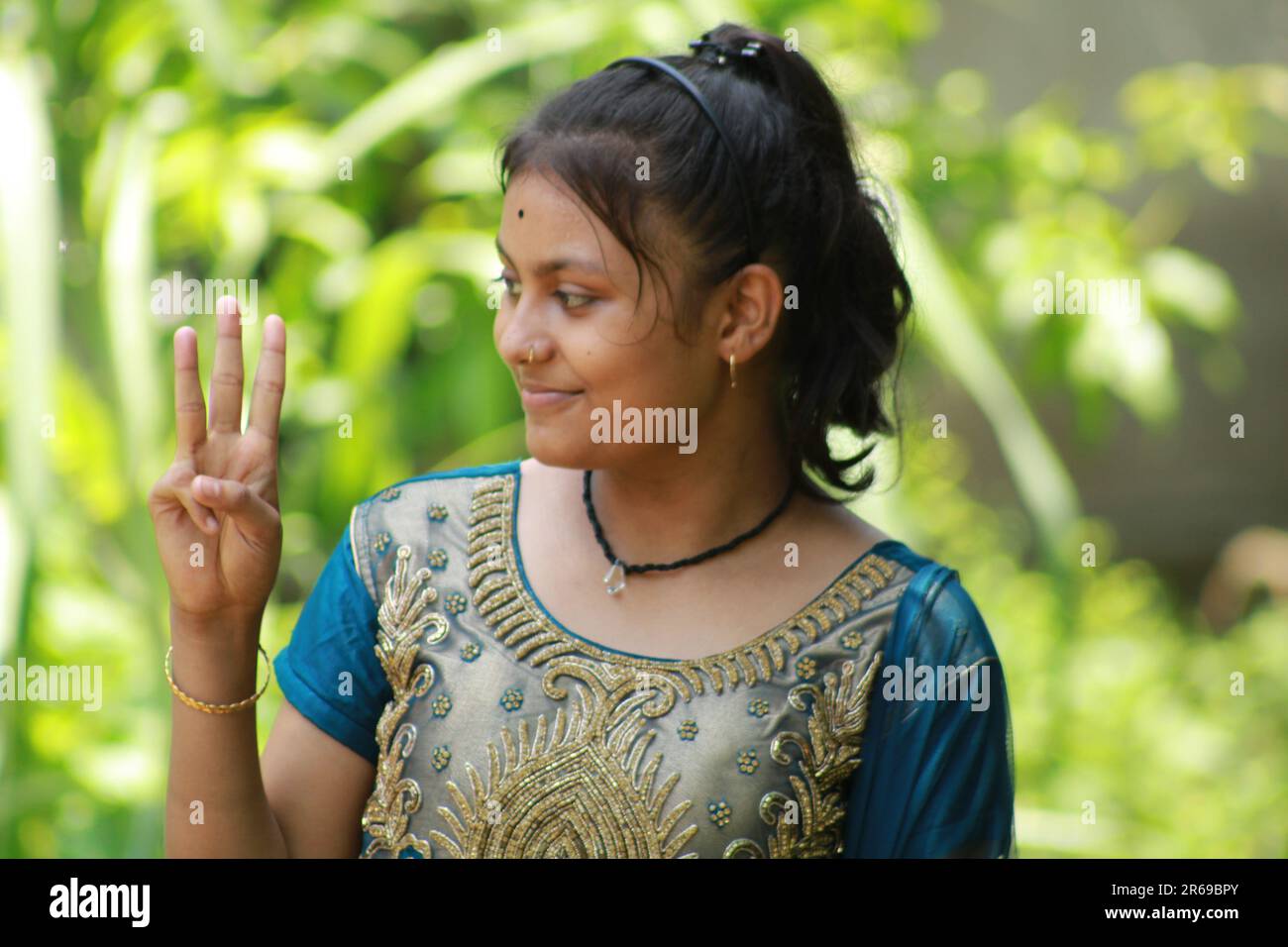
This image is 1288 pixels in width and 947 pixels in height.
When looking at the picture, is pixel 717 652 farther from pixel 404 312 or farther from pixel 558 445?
pixel 404 312

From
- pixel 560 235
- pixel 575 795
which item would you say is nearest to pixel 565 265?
pixel 560 235

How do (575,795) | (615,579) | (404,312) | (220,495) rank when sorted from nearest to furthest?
(220,495), (575,795), (615,579), (404,312)

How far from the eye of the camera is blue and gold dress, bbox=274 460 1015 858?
4.28 ft

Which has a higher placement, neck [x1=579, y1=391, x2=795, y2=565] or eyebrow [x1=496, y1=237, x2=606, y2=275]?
eyebrow [x1=496, y1=237, x2=606, y2=275]

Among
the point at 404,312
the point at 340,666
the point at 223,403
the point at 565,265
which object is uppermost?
the point at 404,312

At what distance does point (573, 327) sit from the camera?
51.5 inches

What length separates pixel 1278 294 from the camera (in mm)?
4461

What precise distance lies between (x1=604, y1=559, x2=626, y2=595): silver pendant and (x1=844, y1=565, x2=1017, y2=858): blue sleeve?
0.87 feet

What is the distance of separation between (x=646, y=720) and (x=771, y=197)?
0.51 m

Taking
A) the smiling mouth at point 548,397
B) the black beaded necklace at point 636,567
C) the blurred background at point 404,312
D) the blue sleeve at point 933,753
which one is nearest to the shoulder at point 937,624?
the blue sleeve at point 933,753

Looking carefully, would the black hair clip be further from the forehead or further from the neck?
the neck

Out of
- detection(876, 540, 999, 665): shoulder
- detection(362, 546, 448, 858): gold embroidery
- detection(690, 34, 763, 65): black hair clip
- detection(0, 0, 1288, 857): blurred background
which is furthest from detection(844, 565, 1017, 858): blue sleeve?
detection(0, 0, 1288, 857): blurred background

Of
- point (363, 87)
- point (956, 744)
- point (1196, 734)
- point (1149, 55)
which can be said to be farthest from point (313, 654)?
point (1149, 55)

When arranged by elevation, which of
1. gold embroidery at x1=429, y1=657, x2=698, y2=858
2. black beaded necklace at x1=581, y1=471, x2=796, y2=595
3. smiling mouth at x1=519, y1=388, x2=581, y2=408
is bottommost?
gold embroidery at x1=429, y1=657, x2=698, y2=858
